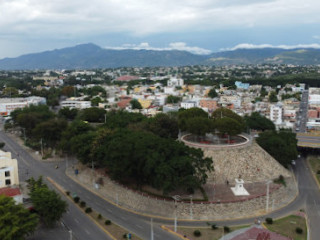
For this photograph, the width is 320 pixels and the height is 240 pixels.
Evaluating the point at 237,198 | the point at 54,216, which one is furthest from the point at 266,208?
the point at 54,216

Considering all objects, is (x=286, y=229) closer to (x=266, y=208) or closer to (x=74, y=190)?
(x=266, y=208)

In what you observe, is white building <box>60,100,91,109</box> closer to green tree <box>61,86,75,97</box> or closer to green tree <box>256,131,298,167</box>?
green tree <box>61,86,75,97</box>

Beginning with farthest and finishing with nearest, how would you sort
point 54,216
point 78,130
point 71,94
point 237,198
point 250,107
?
1. point 71,94
2. point 250,107
3. point 78,130
4. point 237,198
5. point 54,216

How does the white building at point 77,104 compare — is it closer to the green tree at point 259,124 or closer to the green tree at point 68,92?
the green tree at point 68,92

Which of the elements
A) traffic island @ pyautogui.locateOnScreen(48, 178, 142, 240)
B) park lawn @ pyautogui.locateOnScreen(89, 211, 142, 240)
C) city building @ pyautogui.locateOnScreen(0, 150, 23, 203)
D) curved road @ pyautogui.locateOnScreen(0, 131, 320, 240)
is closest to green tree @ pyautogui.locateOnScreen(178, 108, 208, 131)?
curved road @ pyautogui.locateOnScreen(0, 131, 320, 240)

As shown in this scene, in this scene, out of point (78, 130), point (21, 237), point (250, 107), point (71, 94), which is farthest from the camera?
point (71, 94)

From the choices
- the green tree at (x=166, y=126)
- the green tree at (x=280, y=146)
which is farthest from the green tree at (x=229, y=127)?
the green tree at (x=166, y=126)
